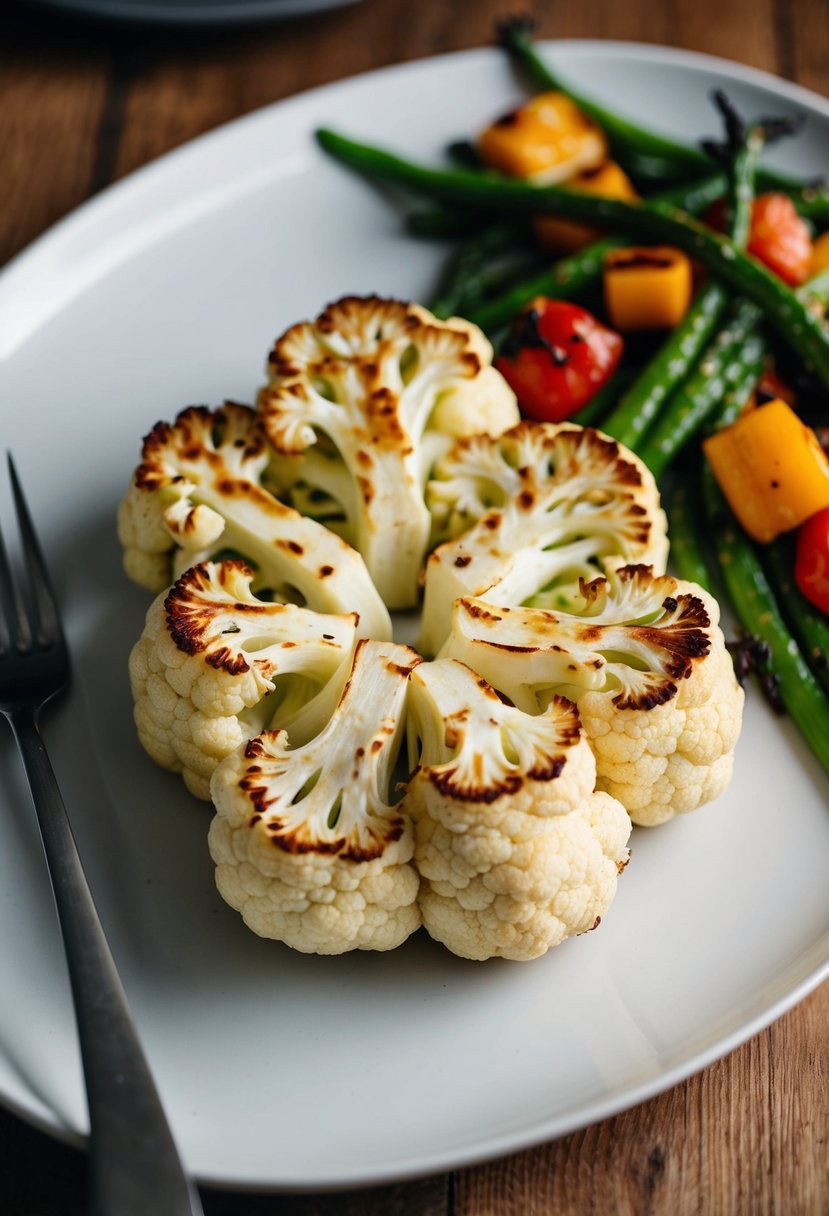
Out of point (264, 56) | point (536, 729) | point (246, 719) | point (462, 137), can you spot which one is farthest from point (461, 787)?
point (264, 56)

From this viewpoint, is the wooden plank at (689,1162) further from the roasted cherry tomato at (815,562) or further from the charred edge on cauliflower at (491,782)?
the roasted cherry tomato at (815,562)

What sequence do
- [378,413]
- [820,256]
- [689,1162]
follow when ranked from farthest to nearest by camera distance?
[820,256], [378,413], [689,1162]

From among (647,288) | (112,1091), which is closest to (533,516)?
(647,288)

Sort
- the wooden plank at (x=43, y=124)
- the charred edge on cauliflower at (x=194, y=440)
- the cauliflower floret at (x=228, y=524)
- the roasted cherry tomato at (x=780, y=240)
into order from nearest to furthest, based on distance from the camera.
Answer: the cauliflower floret at (x=228, y=524) < the charred edge on cauliflower at (x=194, y=440) < the roasted cherry tomato at (x=780, y=240) < the wooden plank at (x=43, y=124)

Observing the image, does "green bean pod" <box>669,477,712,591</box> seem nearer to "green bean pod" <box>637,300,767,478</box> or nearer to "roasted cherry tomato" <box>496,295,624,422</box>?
"green bean pod" <box>637,300,767,478</box>

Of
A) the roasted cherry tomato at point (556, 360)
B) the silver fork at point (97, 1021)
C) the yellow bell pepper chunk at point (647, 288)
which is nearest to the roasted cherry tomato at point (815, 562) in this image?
the roasted cherry tomato at point (556, 360)

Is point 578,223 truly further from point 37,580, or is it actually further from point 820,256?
point 37,580

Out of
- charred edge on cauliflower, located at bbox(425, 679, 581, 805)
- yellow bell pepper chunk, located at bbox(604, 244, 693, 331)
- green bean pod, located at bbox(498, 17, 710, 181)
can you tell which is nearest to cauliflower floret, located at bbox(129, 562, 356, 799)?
charred edge on cauliflower, located at bbox(425, 679, 581, 805)
